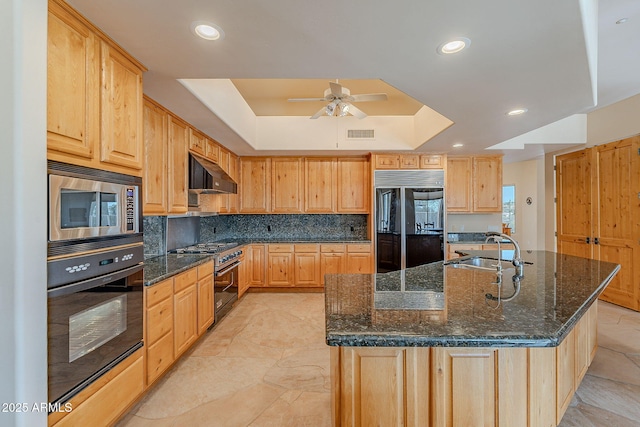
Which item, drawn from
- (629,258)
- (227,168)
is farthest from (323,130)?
(629,258)

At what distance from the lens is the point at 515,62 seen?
177 cm

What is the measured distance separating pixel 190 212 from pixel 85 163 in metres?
1.74

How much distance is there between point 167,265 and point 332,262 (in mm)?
2650

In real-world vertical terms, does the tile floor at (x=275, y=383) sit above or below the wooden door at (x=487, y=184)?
below

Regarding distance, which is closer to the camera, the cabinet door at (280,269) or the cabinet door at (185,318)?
the cabinet door at (185,318)

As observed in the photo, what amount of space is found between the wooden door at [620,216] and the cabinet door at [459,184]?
66.6 inches

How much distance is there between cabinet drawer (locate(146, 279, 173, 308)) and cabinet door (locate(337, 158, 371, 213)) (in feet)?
10.1

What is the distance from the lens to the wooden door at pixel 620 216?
363cm

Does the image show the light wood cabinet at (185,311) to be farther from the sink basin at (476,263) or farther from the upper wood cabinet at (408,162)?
the upper wood cabinet at (408,162)

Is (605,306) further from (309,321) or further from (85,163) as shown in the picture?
(85,163)

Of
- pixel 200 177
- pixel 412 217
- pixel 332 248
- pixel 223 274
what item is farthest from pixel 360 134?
pixel 223 274

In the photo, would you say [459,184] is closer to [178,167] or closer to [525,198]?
[525,198]

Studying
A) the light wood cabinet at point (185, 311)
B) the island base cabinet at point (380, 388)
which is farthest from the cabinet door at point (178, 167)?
the island base cabinet at point (380, 388)

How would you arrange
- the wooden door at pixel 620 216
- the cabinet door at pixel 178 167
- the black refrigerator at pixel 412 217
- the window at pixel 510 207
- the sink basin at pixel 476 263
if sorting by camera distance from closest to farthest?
1. the sink basin at pixel 476 263
2. the cabinet door at pixel 178 167
3. the wooden door at pixel 620 216
4. the black refrigerator at pixel 412 217
5. the window at pixel 510 207
